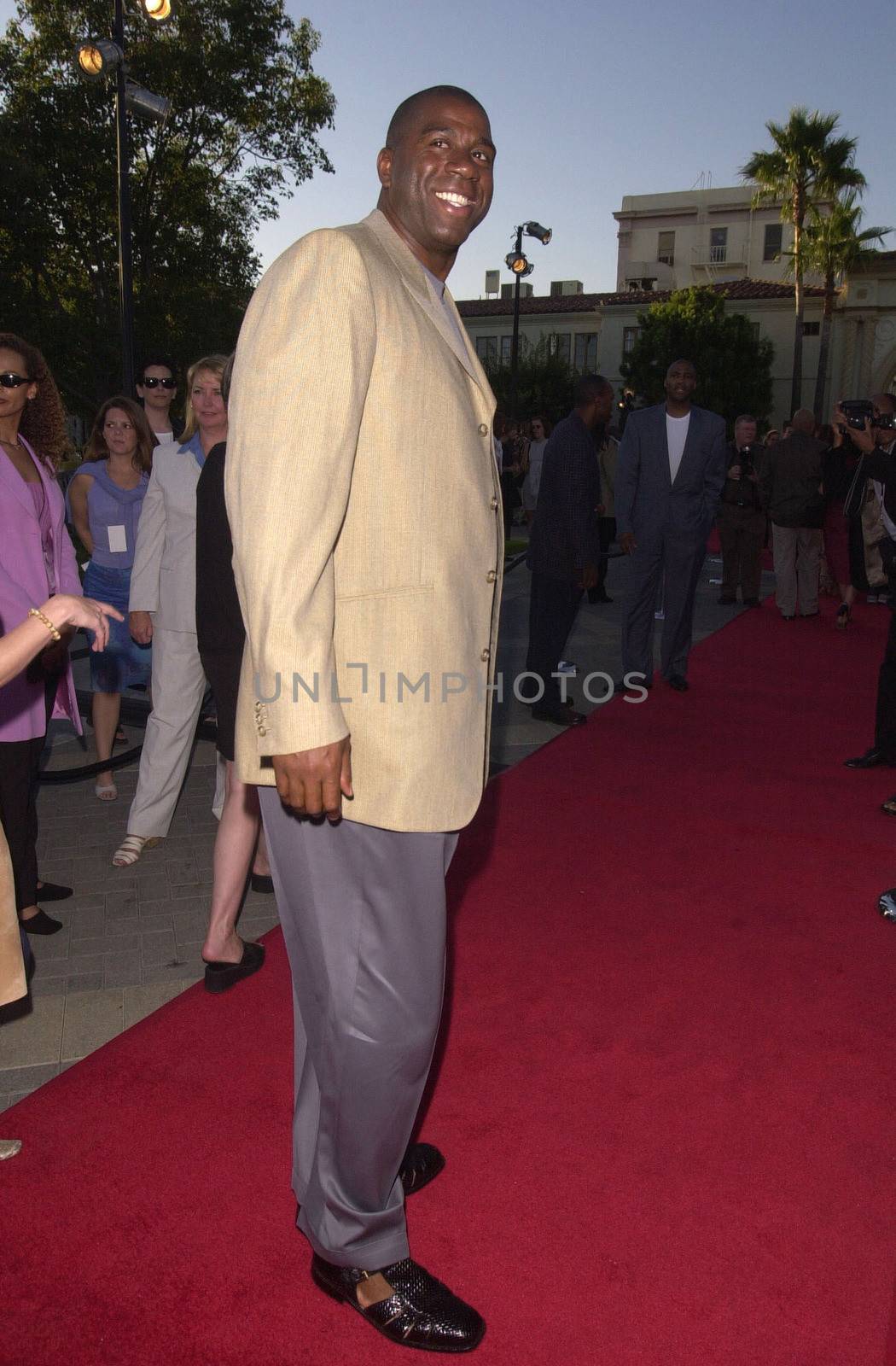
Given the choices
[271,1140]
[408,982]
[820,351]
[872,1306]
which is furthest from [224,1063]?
[820,351]

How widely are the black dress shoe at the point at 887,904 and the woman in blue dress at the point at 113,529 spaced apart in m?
3.23

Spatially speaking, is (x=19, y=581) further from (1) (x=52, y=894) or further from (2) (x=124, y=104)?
(2) (x=124, y=104)

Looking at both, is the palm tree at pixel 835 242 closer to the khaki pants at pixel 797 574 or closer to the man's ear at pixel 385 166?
the khaki pants at pixel 797 574

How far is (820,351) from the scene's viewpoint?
40.6 m

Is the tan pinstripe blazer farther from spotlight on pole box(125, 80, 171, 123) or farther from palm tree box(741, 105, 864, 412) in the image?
palm tree box(741, 105, 864, 412)

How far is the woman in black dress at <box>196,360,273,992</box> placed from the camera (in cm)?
312

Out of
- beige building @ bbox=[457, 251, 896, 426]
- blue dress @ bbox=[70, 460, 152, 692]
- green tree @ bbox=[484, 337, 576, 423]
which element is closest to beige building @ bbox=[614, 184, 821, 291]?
beige building @ bbox=[457, 251, 896, 426]

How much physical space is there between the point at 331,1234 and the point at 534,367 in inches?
1903

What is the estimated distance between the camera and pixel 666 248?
61.7 m

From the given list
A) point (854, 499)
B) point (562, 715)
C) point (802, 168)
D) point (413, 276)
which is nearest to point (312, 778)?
point (413, 276)

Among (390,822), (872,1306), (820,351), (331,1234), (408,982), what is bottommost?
(872,1306)

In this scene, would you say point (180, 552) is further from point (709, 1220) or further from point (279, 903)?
point (709, 1220)

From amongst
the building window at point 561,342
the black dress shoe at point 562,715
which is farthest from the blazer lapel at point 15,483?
the building window at point 561,342

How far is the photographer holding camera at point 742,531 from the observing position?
1095 cm
